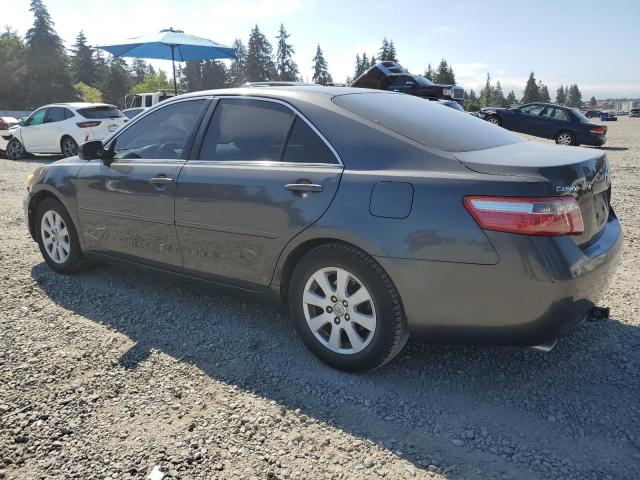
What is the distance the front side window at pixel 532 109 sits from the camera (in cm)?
1858

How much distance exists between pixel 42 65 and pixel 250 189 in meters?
67.7

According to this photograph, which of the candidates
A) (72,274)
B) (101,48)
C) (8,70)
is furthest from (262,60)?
(72,274)

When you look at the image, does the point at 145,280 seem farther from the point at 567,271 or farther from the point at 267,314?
the point at 567,271

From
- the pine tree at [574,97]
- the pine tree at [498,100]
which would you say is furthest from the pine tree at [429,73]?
the pine tree at [574,97]

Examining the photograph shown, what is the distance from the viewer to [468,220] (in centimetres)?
240

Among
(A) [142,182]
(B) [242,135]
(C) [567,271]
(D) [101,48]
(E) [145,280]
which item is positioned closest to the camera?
(C) [567,271]

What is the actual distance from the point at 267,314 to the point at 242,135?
133 centimetres

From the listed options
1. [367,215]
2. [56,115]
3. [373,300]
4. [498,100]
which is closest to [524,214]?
[367,215]

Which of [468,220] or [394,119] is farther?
[394,119]

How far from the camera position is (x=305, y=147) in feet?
9.89

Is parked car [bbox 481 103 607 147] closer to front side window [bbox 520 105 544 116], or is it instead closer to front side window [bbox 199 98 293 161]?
front side window [bbox 520 105 544 116]

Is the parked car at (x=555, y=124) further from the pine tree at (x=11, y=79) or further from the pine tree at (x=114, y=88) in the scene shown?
the pine tree at (x=114, y=88)

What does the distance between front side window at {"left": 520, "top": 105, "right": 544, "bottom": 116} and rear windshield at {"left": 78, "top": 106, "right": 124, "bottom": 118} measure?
14256 millimetres

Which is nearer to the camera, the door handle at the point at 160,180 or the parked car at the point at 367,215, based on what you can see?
the parked car at the point at 367,215
